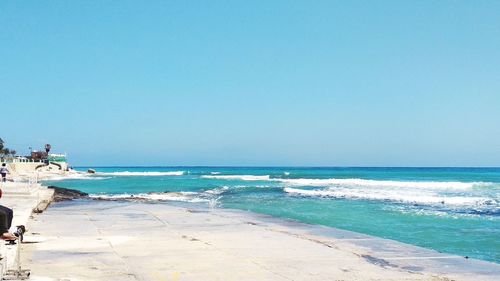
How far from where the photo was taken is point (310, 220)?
22.2 metres

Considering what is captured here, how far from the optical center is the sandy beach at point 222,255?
376 inches

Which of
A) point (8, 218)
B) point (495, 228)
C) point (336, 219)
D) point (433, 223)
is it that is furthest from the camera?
point (336, 219)

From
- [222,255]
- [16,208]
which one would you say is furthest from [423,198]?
[222,255]

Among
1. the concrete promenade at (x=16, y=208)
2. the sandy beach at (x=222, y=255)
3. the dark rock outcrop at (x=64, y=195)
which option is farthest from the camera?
the dark rock outcrop at (x=64, y=195)

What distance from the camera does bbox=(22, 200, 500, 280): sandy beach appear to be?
31.3ft

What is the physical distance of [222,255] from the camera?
11.4 meters

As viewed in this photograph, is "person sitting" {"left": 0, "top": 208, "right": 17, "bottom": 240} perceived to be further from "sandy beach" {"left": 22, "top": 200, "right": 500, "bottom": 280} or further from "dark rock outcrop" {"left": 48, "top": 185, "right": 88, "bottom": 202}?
"dark rock outcrop" {"left": 48, "top": 185, "right": 88, "bottom": 202}

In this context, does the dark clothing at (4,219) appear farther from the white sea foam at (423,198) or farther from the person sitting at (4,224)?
the white sea foam at (423,198)

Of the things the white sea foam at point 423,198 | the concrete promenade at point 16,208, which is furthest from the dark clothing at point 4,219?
the white sea foam at point 423,198

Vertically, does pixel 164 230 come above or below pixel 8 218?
below

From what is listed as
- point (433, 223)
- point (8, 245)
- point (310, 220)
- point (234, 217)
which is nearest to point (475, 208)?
point (433, 223)

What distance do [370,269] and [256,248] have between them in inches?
120

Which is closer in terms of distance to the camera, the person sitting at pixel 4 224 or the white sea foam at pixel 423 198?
the person sitting at pixel 4 224

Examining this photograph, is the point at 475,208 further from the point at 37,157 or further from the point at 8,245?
the point at 37,157
